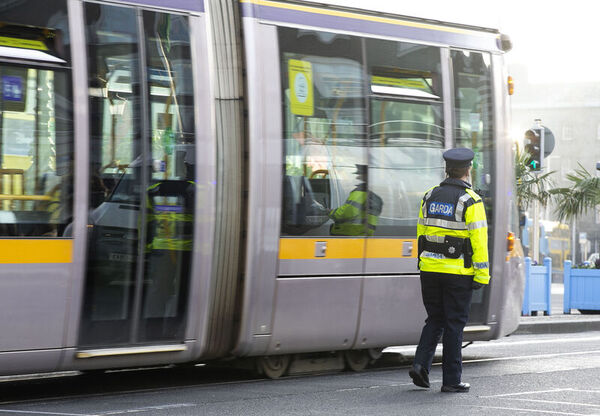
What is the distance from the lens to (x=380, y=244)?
375 inches

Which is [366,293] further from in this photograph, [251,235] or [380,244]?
[251,235]

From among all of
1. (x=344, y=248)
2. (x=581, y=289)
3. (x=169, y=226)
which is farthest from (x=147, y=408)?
(x=581, y=289)

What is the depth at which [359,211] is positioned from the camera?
9.37m

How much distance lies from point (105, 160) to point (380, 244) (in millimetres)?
2702

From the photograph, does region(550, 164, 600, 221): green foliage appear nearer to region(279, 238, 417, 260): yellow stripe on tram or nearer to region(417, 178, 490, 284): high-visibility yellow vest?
region(279, 238, 417, 260): yellow stripe on tram

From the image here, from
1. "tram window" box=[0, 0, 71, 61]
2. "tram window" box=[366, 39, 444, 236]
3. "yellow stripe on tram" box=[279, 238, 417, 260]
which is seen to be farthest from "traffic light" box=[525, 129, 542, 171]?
"tram window" box=[0, 0, 71, 61]

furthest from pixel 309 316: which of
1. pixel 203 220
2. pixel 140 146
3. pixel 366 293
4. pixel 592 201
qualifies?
pixel 592 201

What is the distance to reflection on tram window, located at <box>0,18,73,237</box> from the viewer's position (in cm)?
733

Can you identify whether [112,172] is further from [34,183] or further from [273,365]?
[273,365]

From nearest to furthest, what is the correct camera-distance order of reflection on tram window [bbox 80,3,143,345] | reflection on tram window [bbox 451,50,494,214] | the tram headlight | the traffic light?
reflection on tram window [bbox 80,3,143,345], reflection on tram window [bbox 451,50,494,214], the tram headlight, the traffic light

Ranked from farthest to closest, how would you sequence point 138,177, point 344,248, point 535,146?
point 535,146 < point 344,248 < point 138,177

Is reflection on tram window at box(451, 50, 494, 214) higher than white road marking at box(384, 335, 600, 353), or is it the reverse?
reflection on tram window at box(451, 50, 494, 214)

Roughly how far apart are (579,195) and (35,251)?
21549 mm

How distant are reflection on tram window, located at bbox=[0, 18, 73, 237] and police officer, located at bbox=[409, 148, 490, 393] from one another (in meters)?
2.65
